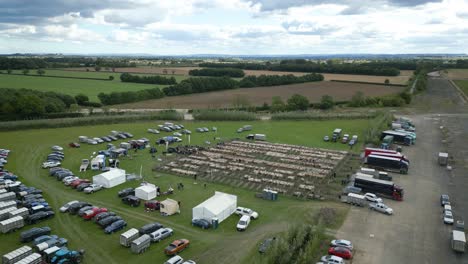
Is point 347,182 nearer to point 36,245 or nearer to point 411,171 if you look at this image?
point 411,171

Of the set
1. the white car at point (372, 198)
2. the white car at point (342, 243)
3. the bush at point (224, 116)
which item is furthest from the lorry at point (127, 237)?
the bush at point (224, 116)

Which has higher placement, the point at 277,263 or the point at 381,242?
the point at 277,263

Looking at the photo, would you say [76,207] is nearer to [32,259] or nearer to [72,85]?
[32,259]

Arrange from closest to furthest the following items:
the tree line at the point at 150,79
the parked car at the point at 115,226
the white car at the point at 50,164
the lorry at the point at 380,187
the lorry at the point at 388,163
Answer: the parked car at the point at 115,226
the lorry at the point at 380,187
the lorry at the point at 388,163
the white car at the point at 50,164
the tree line at the point at 150,79

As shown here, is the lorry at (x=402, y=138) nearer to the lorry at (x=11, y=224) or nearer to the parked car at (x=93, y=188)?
the parked car at (x=93, y=188)

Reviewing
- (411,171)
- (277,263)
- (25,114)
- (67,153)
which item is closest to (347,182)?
(411,171)

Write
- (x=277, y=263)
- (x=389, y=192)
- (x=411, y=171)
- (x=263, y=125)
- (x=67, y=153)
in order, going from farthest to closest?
(x=263, y=125)
(x=67, y=153)
(x=411, y=171)
(x=389, y=192)
(x=277, y=263)

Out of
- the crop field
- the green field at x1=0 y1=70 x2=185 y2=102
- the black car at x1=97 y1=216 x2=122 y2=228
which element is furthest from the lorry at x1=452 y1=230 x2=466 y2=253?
the green field at x1=0 y1=70 x2=185 y2=102
